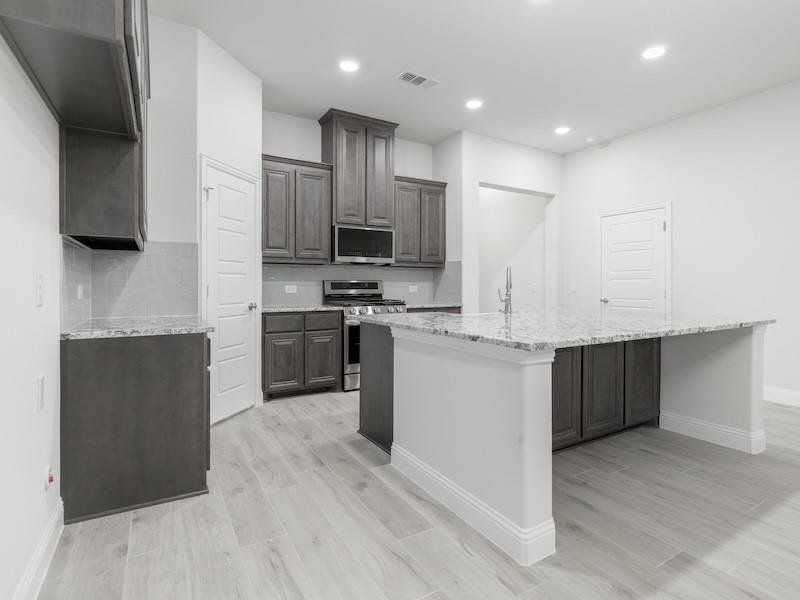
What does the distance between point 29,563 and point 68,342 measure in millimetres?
882

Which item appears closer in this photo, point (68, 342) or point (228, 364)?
point (68, 342)

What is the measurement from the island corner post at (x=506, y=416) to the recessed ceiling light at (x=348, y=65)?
2532mm

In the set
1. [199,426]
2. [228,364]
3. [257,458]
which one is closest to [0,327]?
[199,426]

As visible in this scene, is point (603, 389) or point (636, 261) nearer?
point (603, 389)

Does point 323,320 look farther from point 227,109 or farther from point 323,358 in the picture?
point 227,109

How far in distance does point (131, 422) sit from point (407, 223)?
150 inches

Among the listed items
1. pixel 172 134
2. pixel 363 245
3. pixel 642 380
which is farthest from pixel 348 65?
pixel 642 380

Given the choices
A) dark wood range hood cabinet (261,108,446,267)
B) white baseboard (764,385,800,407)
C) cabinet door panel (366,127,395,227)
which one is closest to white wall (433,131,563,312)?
dark wood range hood cabinet (261,108,446,267)

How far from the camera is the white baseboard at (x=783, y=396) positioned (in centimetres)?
394

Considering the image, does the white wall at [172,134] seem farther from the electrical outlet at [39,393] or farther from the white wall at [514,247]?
the white wall at [514,247]

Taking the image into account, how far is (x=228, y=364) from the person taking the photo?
3.55 meters

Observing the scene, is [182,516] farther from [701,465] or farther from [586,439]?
[701,465]

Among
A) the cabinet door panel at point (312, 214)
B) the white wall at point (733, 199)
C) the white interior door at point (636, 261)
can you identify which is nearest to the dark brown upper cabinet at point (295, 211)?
the cabinet door panel at point (312, 214)

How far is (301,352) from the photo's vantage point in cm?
421
